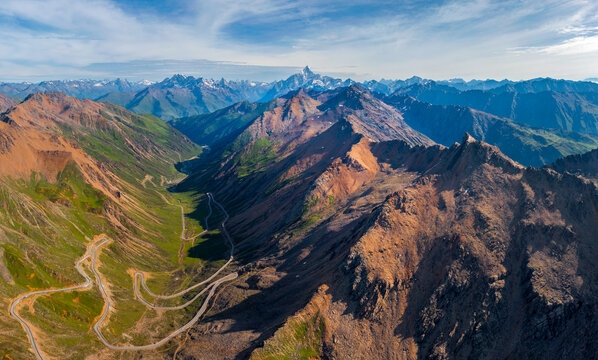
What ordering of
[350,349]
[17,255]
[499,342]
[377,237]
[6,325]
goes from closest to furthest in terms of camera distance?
[499,342] < [350,349] < [6,325] < [377,237] < [17,255]

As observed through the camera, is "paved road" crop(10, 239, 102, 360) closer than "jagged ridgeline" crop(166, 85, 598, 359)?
No

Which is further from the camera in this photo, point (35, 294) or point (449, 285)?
point (35, 294)

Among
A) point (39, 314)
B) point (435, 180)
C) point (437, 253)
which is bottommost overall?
point (39, 314)

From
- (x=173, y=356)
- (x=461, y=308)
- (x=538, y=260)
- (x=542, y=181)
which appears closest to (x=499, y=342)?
(x=461, y=308)

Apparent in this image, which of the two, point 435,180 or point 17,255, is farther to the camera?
point 435,180

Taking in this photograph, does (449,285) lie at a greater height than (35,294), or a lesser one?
greater

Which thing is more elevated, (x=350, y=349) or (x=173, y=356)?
(x=350, y=349)

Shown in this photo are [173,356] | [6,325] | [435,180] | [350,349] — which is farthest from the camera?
[435,180]

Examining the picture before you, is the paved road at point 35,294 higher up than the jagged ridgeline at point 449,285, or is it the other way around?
the jagged ridgeline at point 449,285

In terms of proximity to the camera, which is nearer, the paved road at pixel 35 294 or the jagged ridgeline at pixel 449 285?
the jagged ridgeline at pixel 449 285

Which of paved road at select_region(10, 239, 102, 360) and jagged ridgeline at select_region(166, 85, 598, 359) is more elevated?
jagged ridgeline at select_region(166, 85, 598, 359)

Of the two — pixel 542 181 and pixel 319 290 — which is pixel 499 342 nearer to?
pixel 319 290
